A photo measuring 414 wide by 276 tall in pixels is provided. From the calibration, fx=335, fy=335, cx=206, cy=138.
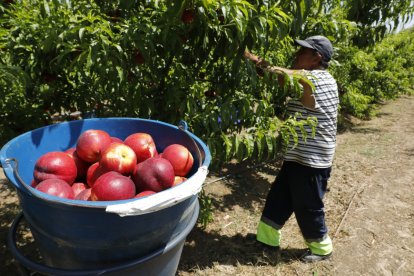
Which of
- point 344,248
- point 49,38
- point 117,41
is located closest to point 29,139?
point 49,38

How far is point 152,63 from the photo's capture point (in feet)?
7.38

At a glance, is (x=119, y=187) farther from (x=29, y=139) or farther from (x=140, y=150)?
(x=29, y=139)

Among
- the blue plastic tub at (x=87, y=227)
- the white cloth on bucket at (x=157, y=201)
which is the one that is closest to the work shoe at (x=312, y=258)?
the blue plastic tub at (x=87, y=227)

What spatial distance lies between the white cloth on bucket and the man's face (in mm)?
1653

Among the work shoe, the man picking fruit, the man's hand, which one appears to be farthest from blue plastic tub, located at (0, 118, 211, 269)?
the work shoe

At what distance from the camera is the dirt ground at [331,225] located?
285 cm

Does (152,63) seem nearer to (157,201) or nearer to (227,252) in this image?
(157,201)

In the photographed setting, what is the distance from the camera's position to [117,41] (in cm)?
189

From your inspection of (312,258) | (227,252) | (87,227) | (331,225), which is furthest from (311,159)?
(87,227)

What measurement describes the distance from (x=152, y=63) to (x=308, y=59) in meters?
1.20

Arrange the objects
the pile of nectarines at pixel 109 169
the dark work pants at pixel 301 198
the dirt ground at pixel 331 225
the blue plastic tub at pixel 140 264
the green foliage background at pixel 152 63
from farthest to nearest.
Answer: the dirt ground at pixel 331 225 < the dark work pants at pixel 301 198 < the green foliage background at pixel 152 63 < the pile of nectarines at pixel 109 169 < the blue plastic tub at pixel 140 264

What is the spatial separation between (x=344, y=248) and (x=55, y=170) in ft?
8.87

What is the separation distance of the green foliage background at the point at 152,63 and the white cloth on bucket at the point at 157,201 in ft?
2.63

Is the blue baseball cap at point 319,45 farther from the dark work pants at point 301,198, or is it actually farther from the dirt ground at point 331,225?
the dirt ground at point 331,225
